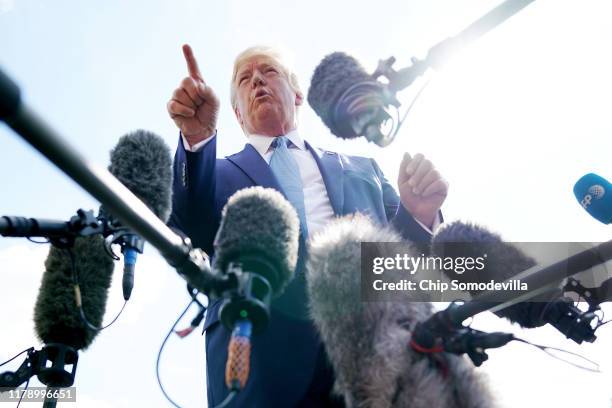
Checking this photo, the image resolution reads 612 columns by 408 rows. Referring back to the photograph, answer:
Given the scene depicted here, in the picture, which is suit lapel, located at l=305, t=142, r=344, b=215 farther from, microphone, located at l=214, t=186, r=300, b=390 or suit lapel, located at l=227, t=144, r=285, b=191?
microphone, located at l=214, t=186, r=300, b=390

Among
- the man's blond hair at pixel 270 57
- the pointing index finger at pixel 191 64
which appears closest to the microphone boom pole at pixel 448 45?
the pointing index finger at pixel 191 64

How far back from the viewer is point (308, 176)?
159 inches

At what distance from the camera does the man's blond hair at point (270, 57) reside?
4750 mm

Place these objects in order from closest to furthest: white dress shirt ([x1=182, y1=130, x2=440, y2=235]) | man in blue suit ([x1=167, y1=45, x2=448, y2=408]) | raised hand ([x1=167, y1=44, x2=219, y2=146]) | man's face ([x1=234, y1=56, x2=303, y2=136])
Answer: raised hand ([x1=167, y1=44, x2=219, y2=146])
man in blue suit ([x1=167, y1=45, x2=448, y2=408])
white dress shirt ([x1=182, y1=130, x2=440, y2=235])
man's face ([x1=234, y1=56, x2=303, y2=136])

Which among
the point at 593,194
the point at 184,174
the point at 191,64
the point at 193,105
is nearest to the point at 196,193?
the point at 184,174

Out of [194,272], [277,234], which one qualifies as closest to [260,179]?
[277,234]

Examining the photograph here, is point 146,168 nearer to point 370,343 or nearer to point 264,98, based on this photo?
point 370,343

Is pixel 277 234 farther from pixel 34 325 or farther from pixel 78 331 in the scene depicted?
pixel 34 325

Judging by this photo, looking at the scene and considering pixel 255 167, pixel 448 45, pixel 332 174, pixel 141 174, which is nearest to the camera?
pixel 448 45

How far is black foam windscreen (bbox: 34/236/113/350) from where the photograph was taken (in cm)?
333

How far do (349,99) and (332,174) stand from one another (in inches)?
55.1

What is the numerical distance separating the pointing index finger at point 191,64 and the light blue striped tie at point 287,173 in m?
1.19

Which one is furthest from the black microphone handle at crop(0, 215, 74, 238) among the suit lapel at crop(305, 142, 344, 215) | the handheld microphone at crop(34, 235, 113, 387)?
the suit lapel at crop(305, 142, 344, 215)

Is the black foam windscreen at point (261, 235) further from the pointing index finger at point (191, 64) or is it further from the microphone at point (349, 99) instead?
the pointing index finger at point (191, 64)
